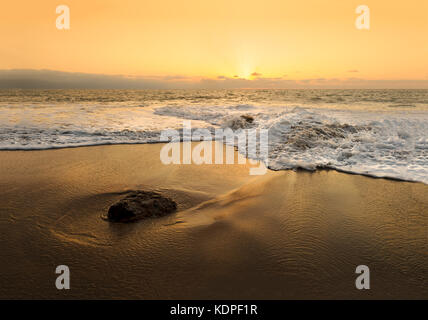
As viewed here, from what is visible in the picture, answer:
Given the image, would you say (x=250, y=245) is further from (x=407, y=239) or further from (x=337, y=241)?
(x=407, y=239)

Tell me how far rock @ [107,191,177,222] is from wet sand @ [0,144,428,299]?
0.14 metres

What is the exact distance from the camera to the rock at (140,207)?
3074mm

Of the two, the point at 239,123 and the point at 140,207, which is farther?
the point at 239,123

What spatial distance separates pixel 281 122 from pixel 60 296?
8.63 metres

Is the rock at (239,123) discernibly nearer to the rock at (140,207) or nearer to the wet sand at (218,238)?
the wet sand at (218,238)

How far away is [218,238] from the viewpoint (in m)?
2.78

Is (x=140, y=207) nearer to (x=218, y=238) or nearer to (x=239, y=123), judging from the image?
(x=218, y=238)

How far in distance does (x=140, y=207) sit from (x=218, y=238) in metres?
1.11

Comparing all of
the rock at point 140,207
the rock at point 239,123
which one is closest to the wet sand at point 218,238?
the rock at point 140,207

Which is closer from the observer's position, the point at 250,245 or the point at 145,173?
the point at 250,245

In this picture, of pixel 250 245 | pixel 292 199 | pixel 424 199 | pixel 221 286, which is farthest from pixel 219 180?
pixel 424 199

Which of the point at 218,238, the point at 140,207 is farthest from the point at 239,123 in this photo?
the point at 218,238

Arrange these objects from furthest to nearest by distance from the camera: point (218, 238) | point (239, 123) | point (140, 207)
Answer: point (239, 123), point (140, 207), point (218, 238)
